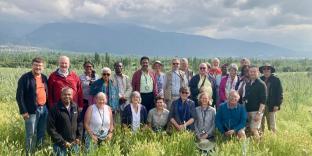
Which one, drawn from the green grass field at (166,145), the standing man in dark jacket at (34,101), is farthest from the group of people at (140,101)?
the green grass field at (166,145)

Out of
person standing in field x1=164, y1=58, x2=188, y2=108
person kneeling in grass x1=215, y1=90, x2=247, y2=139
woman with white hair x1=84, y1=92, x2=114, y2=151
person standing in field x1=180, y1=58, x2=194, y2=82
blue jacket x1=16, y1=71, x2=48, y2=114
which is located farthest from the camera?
person standing in field x1=180, y1=58, x2=194, y2=82

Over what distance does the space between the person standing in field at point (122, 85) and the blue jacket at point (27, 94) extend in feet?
6.21

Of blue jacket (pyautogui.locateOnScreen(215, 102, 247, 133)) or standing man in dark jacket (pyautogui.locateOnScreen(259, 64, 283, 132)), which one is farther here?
standing man in dark jacket (pyautogui.locateOnScreen(259, 64, 283, 132))

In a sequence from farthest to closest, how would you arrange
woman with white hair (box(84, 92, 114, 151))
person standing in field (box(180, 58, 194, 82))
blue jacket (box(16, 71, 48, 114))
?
person standing in field (box(180, 58, 194, 82))
woman with white hair (box(84, 92, 114, 151))
blue jacket (box(16, 71, 48, 114))

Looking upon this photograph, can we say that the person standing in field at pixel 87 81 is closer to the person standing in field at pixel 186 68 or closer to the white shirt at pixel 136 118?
the white shirt at pixel 136 118

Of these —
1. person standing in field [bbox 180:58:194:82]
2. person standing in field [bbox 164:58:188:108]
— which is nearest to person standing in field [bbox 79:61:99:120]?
person standing in field [bbox 164:58:188:108]

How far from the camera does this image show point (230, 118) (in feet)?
25.1

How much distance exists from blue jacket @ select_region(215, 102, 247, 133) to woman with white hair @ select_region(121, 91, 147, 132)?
152 centimetres

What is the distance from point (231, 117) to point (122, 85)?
2347mm

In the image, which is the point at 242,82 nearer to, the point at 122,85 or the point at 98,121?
the point at 122,85

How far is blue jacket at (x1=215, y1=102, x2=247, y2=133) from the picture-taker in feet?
25.2

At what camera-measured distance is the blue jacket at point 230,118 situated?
768cm

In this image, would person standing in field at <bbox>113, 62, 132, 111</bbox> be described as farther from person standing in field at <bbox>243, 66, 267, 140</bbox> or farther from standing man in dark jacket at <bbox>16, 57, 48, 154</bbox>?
person standing in field at <bbox>243, 66, 267, 140</bbox>

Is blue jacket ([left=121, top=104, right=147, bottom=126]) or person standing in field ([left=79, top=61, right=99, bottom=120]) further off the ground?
person standing in field ([left=79, top=61, right=99, bottom=120])
